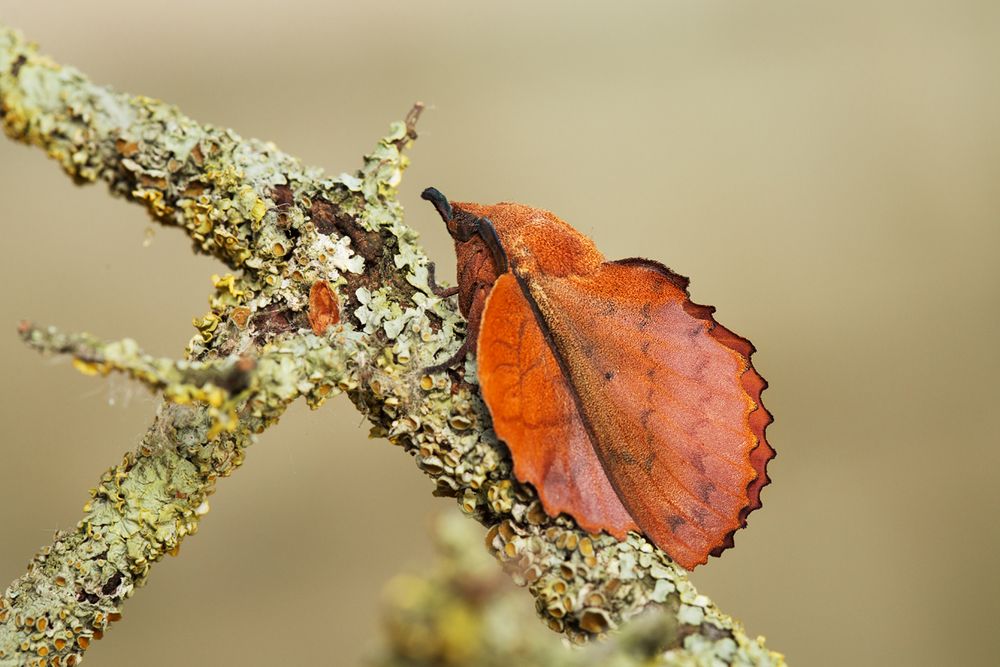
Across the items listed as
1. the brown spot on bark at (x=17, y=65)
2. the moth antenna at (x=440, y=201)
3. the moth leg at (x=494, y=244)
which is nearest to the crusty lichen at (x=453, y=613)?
the moth leg at (x=494, y=244)

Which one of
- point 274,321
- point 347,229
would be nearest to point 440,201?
point 347,229

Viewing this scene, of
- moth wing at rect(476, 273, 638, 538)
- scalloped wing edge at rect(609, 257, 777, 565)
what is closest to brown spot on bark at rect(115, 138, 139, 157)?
moth wing at rect(476, 273, 638, 538)

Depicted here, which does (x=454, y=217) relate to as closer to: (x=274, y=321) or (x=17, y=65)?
(x=274, y=321)

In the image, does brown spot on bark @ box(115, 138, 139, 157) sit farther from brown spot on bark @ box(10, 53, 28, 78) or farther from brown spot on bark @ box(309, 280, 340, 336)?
brown spot on bark @ box(309, 280, 340, 336)

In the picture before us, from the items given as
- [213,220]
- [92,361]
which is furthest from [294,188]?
[92,361]

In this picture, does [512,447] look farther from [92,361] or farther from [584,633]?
[92,361]

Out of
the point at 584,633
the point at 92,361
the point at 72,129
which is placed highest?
the point at 72,129

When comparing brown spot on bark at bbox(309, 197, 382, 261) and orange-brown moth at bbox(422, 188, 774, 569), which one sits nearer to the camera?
orange-brown moth at bbox(422, 188, 774, 569)
